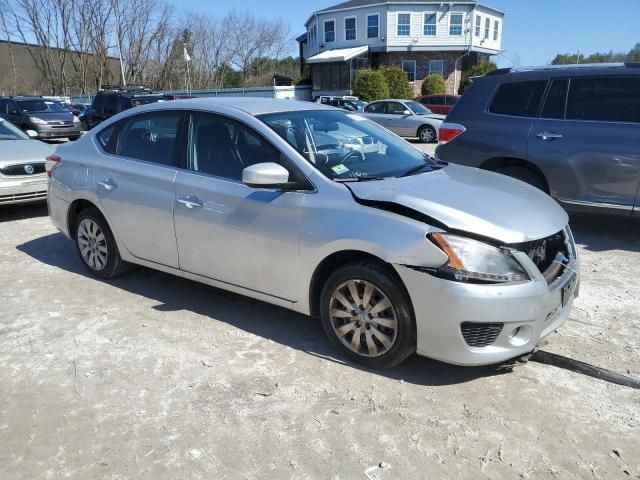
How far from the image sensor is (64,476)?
2607 millimetres

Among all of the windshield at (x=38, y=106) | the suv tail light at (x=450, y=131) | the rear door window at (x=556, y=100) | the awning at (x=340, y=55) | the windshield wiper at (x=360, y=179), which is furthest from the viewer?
the awning at (x=340, y=55)

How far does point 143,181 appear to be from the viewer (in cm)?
448

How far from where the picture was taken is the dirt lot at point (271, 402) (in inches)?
105

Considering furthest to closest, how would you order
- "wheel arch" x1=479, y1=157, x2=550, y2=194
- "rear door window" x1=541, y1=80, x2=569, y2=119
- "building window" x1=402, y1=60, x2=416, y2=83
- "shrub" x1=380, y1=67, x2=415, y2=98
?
"building window" x1=402, y1=60, x2=416, y2=83
"shrub" x1=380, y1=67, x2=415, y2=98
"wheel arch" x1=479, y1=157, x2=550, y2=194
"rear door window" x1=541, y1=80, x2=569, y2=119

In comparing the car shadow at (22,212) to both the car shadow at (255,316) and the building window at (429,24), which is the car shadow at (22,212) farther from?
the building window at (429,24)

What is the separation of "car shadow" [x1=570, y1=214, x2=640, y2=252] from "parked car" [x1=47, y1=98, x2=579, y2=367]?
105 inches

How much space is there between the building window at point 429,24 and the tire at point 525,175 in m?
38.3

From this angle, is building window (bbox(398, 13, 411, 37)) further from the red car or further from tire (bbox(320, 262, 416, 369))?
tire (bbox(320, 262, 416, 369))

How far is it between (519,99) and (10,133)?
789 cm

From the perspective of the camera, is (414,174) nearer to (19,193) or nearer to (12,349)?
(12,349)

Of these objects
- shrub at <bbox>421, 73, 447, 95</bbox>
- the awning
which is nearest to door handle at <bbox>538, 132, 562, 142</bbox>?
shrub at <bbox>421, 73, 447, 95</bbox>

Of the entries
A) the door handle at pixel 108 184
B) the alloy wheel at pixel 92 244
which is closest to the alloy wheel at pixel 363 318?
the door handle at pixel 108 184

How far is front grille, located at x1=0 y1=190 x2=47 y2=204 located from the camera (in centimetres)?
746

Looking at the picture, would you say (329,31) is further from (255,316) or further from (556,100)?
(255,316)
